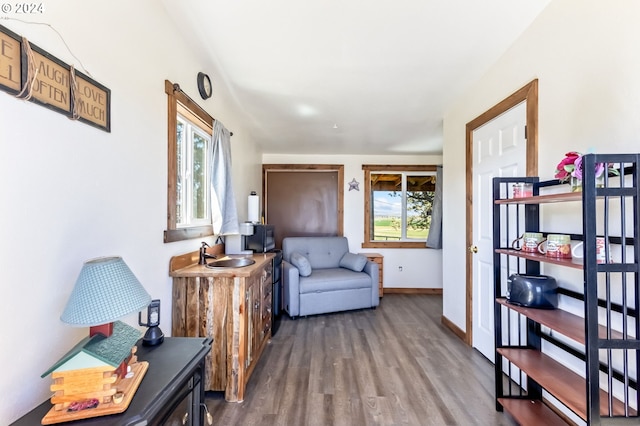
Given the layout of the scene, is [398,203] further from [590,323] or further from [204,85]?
[590,323]

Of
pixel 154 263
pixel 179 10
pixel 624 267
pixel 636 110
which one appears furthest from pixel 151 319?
pixel 636 110

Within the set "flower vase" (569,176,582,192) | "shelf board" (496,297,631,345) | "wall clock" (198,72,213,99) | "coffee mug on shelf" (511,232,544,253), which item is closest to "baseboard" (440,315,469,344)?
"shelf board" (496,297,631,345)

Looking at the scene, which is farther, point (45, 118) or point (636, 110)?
point (636, 110)

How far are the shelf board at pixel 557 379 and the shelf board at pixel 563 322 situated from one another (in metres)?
0.28

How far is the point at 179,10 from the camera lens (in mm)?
1658

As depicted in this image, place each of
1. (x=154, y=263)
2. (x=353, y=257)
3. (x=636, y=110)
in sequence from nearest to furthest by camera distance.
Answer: (x=636, y=110), (x=154, y=263), (x=353, y=257)

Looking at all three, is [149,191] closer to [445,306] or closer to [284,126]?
[284,126]

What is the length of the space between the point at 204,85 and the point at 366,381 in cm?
258

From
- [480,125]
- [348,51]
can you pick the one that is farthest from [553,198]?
[348,51]

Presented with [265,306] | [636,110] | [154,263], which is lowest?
[265,306]

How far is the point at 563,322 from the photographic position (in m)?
1.38

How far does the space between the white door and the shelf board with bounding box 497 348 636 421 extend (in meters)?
0.70

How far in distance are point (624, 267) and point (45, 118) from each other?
2.16m

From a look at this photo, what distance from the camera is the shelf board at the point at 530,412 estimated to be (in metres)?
1.56
